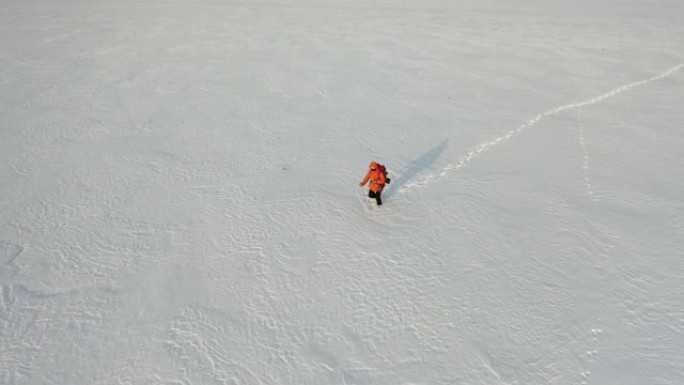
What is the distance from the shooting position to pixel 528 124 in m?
6.90

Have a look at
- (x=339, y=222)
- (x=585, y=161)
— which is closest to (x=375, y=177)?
(x=339, y=222)

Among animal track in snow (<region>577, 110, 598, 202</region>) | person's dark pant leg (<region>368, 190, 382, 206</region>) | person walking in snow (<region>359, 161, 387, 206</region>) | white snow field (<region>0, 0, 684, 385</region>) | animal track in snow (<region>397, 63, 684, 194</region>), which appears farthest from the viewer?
animal track in snow (<region>397, 63, 684, 194</region>)

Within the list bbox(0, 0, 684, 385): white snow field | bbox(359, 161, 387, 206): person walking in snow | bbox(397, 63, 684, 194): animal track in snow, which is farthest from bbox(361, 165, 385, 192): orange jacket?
bbox(397, 63, 684, 194): animal track in snow

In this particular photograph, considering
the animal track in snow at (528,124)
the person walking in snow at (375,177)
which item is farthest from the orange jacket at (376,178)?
the animal track in snow at (528,124)

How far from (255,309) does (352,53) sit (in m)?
8.23

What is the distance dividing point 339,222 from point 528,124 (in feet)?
13.3

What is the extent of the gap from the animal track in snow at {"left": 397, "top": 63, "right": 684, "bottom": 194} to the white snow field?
0.19 ft

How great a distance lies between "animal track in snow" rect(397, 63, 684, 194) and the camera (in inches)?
216

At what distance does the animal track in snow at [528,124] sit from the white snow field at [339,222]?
0.06m

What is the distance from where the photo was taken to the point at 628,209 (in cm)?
488

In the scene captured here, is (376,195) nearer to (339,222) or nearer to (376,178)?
(376,178)

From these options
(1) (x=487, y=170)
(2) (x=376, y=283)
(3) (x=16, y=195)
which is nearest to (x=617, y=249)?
(1) (x=487, y=170)

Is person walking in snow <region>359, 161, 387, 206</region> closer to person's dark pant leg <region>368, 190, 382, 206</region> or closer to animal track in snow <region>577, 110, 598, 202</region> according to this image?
person's dark pant leg <region>368, 190, 382, 206</region>

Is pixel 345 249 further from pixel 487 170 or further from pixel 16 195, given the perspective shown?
pixel 16 195
